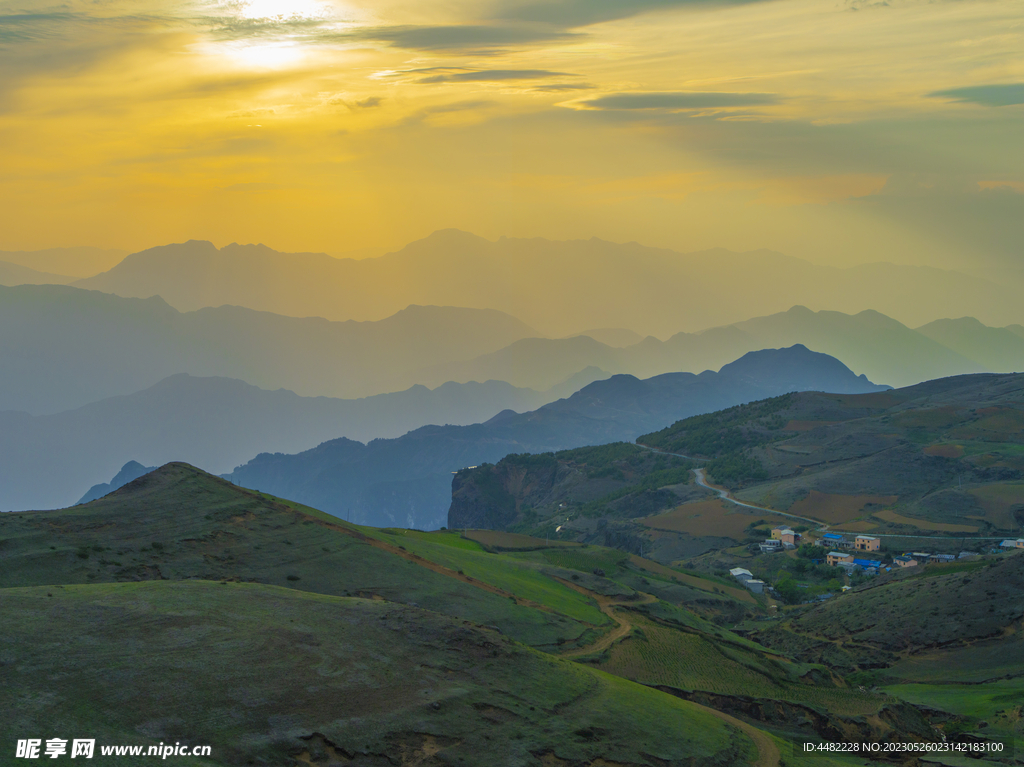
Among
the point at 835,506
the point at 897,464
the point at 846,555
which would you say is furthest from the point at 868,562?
the point at 897,464

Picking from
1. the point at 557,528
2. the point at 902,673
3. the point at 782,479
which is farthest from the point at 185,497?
the point at 782,479

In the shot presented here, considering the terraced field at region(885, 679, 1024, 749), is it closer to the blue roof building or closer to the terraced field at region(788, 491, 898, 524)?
the blue roof building

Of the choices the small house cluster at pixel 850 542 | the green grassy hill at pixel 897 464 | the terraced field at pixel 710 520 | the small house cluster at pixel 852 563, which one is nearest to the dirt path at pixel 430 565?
the small house cluster at pixel 852 563

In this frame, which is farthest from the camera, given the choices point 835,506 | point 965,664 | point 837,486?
point 837,486

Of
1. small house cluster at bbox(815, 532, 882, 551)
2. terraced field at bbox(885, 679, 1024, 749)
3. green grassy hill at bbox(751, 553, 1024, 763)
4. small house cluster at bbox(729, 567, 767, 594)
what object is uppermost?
terraced field at bbox(885, 679, 1024, 749)

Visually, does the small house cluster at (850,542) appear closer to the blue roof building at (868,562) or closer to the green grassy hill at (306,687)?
the blue roof building at (868,562)

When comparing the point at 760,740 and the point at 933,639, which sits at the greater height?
the point at 760,740

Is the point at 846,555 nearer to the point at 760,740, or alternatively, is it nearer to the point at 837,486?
the point at 837,486

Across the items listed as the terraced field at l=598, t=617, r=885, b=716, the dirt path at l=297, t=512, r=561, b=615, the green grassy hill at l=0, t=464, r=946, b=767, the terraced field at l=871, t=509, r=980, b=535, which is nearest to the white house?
the terraced field at l=871, t=509, r=980, b=535
